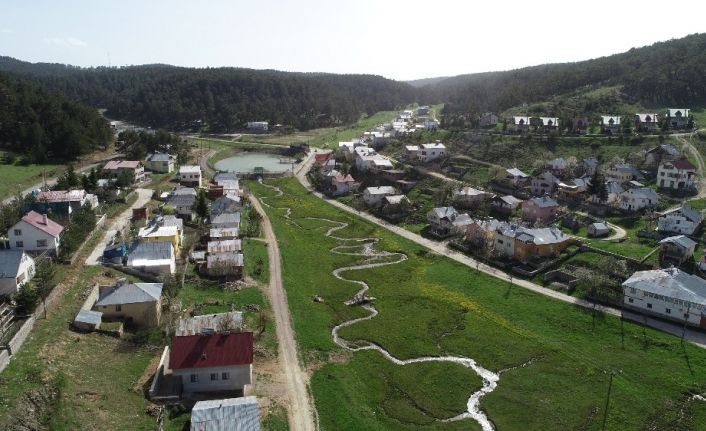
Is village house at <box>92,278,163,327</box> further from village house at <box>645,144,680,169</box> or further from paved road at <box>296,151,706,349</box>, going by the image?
village house at <box>645,144,680,169</box>

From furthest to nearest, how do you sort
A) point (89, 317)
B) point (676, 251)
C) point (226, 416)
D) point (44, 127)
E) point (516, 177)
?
point (44, 127)
point (516, 177)
point (676, 251)
point (89, 317)
point (226, 416)

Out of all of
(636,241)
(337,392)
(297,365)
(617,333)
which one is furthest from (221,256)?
(636,241)

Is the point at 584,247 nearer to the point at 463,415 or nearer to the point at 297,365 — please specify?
the point at 463,415

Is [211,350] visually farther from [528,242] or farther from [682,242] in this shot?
[682,242]

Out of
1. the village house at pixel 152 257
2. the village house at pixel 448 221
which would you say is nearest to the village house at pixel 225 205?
the village house at pixel 152 257

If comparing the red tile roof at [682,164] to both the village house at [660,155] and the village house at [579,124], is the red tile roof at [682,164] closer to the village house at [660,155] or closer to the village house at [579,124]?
the village house at [660,155]

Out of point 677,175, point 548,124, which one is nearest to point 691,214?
point 677,175
